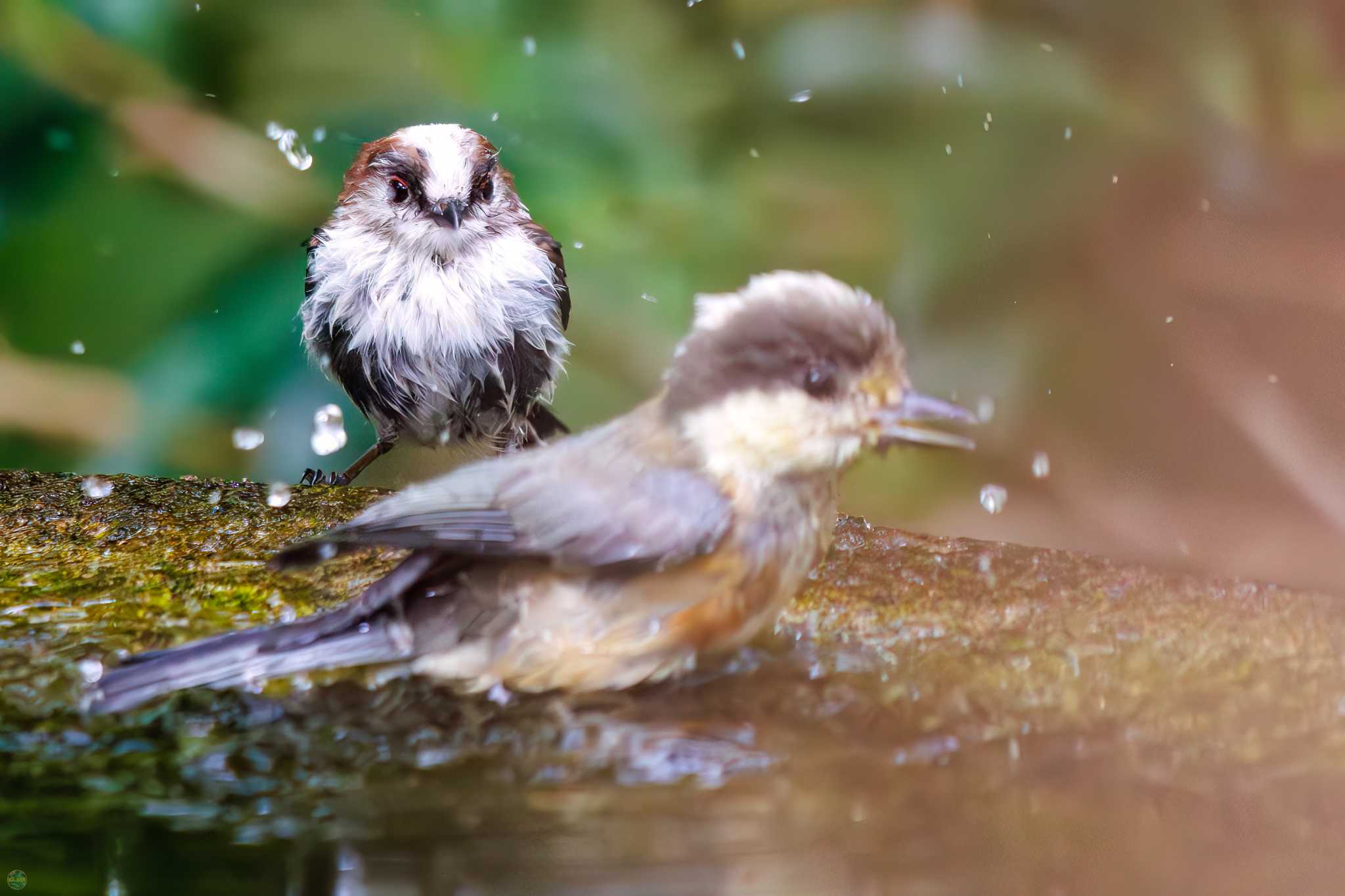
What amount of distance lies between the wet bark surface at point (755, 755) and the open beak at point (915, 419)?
305 mm

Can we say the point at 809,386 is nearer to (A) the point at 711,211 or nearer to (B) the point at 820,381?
(B) the point at 820,381

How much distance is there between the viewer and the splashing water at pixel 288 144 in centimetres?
290

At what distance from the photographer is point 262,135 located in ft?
9.52

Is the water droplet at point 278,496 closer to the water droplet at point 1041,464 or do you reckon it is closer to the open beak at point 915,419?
the open beak at point 915,419

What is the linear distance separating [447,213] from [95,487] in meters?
0.86

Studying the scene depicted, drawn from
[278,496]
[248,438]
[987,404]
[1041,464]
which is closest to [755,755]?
[278,496]

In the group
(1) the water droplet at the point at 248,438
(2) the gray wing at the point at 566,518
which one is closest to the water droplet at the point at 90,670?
(2) the gray wing at the point at 566,518

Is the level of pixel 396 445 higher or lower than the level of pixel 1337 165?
lower

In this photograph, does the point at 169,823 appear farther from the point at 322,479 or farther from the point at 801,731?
Result: the point at 322,479

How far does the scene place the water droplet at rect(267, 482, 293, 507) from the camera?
230cm

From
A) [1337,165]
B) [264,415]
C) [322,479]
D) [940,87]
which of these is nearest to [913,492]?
[940,87]

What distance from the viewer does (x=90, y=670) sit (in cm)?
155

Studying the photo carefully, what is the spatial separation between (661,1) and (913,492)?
1305mm

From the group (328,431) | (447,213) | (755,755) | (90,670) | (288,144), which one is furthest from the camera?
(288,144)
